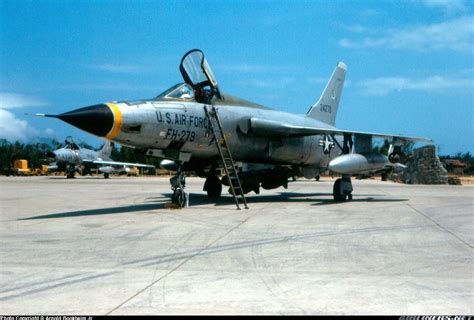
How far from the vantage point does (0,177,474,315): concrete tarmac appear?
15.1 ft

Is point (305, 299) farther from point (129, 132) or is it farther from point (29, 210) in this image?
point (29, 210)

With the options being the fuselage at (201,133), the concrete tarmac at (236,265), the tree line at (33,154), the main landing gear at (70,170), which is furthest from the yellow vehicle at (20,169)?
the concrete tarmac at (236,265)

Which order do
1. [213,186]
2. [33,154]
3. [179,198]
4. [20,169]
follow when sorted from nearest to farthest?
[179,198], [213,186], [20,169], [33,154]

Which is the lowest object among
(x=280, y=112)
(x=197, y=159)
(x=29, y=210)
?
(x=29, y=210)

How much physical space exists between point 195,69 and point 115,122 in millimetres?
4117

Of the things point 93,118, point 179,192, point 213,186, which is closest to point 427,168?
point 213,186

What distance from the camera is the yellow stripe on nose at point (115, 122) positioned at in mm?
11680

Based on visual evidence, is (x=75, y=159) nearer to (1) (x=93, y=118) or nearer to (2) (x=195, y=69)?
(2) (x=195, y=69)

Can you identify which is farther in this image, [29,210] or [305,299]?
[29,210]

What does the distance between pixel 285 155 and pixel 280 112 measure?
69.6 inches

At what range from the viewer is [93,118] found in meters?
11.2

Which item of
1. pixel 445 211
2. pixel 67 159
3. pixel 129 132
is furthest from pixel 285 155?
pixel 67 159

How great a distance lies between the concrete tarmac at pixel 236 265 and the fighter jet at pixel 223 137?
2.37 m

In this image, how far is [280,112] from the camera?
1862 cm
